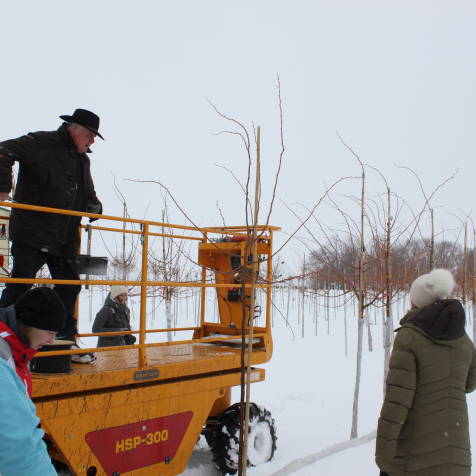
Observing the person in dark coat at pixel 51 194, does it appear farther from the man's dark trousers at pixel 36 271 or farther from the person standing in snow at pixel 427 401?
the person standing in snow at pixel 427 401

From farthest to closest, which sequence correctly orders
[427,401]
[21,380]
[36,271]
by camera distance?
[36,271], [427,401], [21,380]

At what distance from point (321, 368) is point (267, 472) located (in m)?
8.56

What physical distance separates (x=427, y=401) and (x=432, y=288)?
0.66 m

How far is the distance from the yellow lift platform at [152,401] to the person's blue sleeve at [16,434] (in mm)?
1563

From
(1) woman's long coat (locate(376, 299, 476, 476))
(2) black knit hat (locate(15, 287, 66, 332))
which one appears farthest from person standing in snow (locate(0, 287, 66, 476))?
(1) woman's long coat (locate(376, 299, 476, 476))

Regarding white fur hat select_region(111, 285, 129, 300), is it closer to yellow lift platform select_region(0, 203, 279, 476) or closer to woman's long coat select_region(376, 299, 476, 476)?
A: yellow lift platform select_region(0, 203, 279, 476)

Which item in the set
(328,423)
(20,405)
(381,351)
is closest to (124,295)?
(328,423)

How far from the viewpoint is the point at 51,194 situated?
13.2 feet

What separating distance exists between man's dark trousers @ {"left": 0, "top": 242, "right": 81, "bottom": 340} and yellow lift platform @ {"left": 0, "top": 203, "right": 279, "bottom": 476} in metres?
0.45

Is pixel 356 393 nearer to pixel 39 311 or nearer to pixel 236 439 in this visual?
pixel 236 439

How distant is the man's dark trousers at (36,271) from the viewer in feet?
12.5

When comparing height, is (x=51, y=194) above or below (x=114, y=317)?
above

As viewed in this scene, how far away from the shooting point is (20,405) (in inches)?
67.6

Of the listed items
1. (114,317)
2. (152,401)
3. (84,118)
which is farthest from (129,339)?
(84,118)
